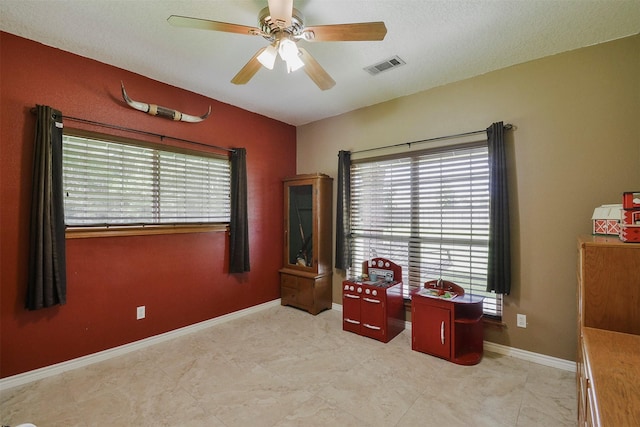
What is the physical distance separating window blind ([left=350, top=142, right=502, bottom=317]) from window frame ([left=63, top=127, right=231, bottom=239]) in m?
1.77

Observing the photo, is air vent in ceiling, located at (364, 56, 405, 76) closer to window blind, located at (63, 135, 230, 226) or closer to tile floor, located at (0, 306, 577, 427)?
window blind, located at (63, 135, 230, 226)

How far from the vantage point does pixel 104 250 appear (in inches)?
101

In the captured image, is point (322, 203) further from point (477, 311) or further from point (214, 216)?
point (477, 311)

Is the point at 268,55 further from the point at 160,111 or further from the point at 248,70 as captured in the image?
the point at 160,111

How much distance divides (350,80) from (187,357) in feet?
10.2

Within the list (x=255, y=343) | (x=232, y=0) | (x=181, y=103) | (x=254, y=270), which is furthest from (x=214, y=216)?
(x=232, y=0)

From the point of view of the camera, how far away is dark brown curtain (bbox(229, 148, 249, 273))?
351 centimetres

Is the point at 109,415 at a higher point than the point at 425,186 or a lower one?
lower

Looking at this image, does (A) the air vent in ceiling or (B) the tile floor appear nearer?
(B) the tile floor

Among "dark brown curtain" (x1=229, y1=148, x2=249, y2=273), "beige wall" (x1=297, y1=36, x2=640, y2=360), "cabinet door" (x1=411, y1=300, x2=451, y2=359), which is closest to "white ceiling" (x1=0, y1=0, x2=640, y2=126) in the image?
"beige wall" (x1=297, y1=36, x2=640, y2=360)

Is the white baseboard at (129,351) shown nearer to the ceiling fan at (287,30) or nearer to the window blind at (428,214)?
the window blind at (428,214)

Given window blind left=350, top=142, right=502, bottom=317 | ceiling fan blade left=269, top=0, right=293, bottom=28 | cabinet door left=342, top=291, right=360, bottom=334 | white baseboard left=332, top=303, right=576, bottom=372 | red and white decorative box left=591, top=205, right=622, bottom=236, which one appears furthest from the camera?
cabinet door left=342, top=291, right=360, bottom=334

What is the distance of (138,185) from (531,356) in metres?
3.97

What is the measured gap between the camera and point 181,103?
10.2 feet
